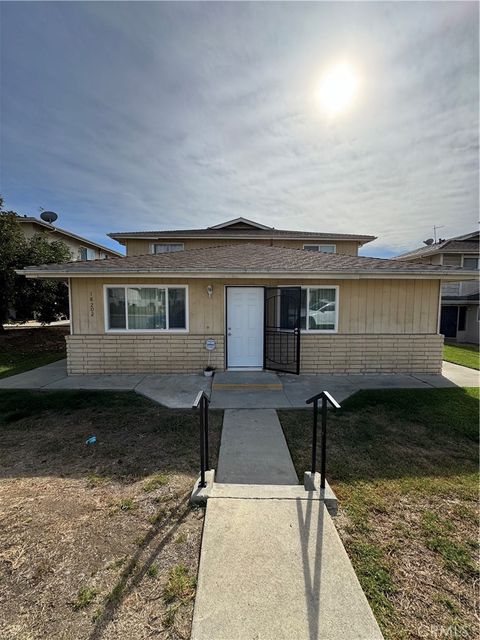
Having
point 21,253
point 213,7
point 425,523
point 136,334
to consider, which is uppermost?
point 213,7

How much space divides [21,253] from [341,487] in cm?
1519

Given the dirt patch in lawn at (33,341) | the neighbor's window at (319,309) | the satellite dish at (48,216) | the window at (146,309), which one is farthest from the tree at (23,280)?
the neighbor's window at (319,309)

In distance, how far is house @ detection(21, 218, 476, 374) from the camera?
313 inches

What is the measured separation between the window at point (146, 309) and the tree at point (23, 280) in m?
7.43

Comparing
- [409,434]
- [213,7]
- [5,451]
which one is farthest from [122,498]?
[213,7]

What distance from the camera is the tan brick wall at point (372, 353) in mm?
8180

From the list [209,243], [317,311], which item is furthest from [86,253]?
[317,311]

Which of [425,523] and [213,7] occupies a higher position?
[213,7]

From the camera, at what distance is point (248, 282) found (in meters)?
8.10

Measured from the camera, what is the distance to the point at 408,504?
3033mm

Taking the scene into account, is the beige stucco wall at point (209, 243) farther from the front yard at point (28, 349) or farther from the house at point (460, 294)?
the house at point (460, 294)

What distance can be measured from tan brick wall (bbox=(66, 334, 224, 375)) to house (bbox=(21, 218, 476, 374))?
28mm

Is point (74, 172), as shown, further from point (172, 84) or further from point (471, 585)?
point (471, 585)

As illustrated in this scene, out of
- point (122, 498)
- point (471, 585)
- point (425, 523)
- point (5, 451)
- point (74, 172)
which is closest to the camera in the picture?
point (471, 585)
